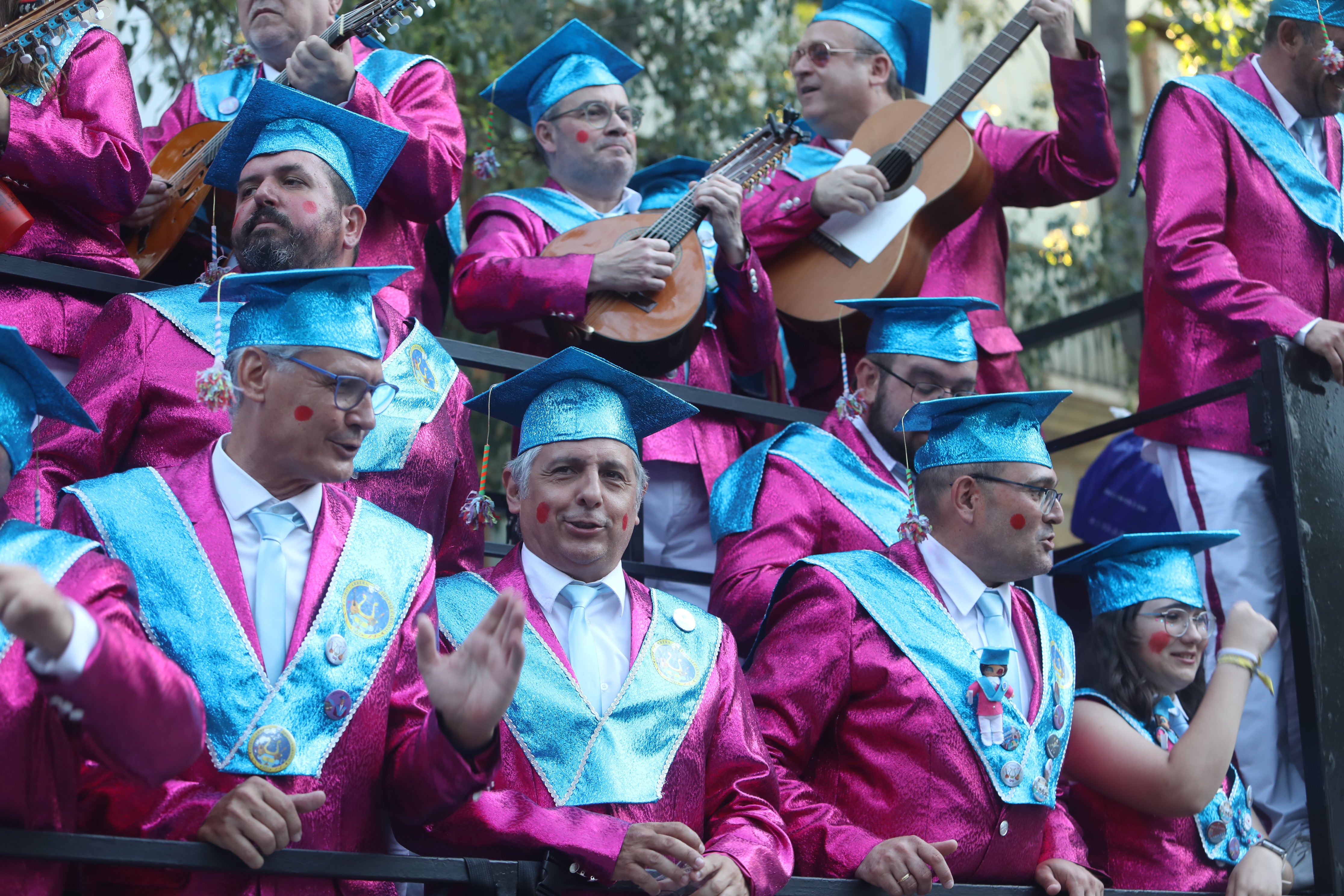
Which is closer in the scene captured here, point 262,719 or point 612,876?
point 262,719

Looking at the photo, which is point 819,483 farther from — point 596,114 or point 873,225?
point 596,114

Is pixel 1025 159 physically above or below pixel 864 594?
above

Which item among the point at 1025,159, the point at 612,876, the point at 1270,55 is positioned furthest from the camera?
the point at 1025,159

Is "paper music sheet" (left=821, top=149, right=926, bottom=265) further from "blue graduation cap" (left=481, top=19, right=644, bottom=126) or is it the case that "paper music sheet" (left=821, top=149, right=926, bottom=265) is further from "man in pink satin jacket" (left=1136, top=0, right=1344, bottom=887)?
"blue graduation cap" (left=481, top=19, right=644, bottom=126)

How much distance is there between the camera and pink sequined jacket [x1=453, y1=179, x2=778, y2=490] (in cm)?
458

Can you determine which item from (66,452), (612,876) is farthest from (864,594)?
(66,452)

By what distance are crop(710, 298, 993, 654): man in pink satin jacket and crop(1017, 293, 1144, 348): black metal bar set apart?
1.49 metres

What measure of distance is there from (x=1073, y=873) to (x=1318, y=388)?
1.72 metres

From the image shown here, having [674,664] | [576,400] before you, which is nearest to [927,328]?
[576,400]

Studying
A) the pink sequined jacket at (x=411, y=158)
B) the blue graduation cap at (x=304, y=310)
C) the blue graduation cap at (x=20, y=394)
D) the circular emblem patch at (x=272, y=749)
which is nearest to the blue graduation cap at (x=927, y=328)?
the pink sequined jacket at (x=411, y=158)

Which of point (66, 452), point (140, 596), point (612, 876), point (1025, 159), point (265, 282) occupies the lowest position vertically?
point (612, 876)

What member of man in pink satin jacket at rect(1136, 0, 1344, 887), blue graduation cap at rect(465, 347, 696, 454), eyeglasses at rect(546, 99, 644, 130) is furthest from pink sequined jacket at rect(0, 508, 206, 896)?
man in pink satin jacket at rect(1136, 0, 1344, 887)

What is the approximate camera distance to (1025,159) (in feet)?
17.6

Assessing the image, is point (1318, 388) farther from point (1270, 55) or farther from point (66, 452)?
point (66, 452)
